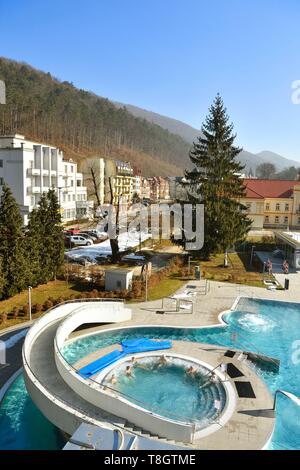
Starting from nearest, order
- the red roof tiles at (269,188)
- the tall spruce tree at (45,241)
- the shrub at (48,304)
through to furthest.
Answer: the shrub at (48,304), the tall spruce tree at (45,241), the red roof tiles at (269,188)

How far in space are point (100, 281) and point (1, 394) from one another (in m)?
14.2

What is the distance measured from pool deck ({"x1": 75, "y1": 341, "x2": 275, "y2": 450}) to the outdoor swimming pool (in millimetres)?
494

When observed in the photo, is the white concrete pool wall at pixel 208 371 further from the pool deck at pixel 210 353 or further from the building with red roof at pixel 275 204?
the building with red roof at pixel 275 204

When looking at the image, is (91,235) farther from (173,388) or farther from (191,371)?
(173,388)

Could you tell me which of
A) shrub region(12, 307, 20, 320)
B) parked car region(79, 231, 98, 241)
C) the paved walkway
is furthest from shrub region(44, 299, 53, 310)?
parked car region(79, 231, 98, 241)

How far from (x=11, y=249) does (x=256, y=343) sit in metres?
15.6

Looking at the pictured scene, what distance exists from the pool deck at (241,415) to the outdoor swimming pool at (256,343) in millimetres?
494

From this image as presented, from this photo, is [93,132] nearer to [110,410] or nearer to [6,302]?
[6,302]

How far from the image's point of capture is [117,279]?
25938mm

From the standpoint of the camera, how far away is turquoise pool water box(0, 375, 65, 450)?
1155cm

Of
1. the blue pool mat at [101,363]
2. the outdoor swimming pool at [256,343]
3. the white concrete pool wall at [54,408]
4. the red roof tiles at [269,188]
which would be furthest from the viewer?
the red roof tiles at [269,188]

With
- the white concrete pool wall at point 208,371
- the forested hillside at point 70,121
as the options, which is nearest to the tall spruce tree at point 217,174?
the white concrete pool wall at point 208,371

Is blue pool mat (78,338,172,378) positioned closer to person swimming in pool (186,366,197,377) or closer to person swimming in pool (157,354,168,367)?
person swimming in pool (157,354,168,367)

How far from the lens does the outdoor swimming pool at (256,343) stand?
12.4 metres
